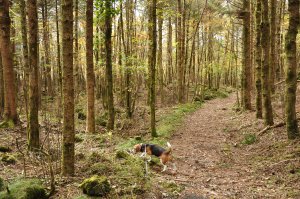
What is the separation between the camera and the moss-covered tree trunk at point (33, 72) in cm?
723

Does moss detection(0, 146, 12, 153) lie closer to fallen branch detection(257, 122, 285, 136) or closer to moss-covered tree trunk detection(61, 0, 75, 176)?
moss-covered tree trunk detection(61, 0, 75, 176)

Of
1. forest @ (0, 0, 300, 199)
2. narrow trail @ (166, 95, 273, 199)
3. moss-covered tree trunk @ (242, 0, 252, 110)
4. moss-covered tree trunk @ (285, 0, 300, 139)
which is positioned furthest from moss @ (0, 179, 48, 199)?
moss-covered tree trunk @ (242, 0, 252, 110)

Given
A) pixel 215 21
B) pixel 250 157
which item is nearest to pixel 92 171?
pixel 250 157

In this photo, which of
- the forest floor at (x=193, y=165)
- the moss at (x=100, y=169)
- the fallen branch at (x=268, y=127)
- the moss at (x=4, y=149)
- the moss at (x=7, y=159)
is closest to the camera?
the forest floor at (x=193, y=165)

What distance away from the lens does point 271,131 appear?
1045 centimetres

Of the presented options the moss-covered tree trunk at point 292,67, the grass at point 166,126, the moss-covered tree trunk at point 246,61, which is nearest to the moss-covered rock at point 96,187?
the grass at point 166,126

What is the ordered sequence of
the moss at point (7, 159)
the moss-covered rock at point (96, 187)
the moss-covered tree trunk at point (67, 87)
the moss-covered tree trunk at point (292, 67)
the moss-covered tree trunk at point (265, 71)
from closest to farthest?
1. the moss-covered rock at point (96, 187)
2. the moss-covered tree trunk at point (67, 87)
3. the moss at point (7, 159)
4. the moss-covered tree trunk at point (292, 67)
5. the moss-covered tree trunk at point (265, 71)

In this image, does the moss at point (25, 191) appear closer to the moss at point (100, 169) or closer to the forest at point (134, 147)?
the forest at point (134, 147)

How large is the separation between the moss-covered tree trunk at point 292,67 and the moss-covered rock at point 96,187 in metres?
6.16

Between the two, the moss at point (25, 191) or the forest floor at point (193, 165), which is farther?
the forest floor at point (193, 165)

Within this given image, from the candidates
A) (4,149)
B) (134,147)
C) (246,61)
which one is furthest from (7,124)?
(246,61)

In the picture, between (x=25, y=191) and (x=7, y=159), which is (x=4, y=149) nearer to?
(x=7, y=159)

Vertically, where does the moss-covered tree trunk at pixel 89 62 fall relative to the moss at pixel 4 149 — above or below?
above

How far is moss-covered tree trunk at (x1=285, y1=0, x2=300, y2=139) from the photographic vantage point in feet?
27.7
